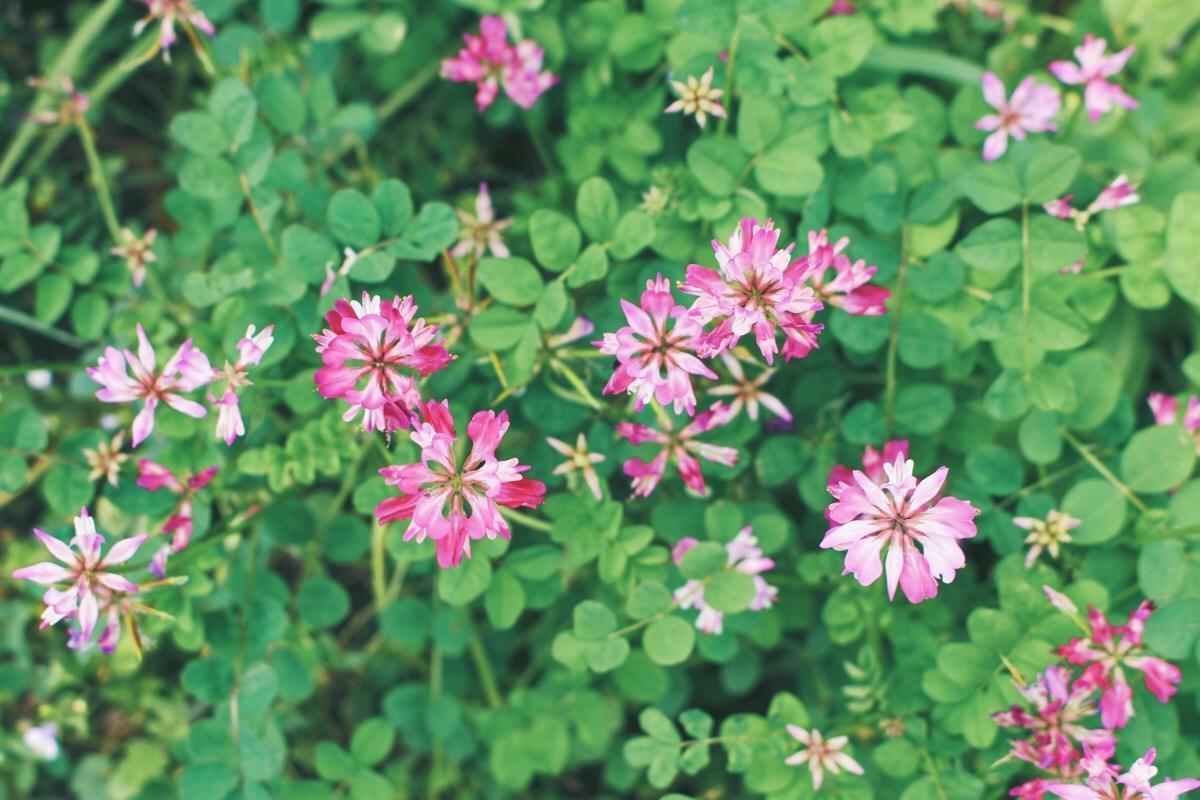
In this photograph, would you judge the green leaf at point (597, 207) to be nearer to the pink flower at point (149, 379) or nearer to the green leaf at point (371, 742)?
the pink flower at point (149, 379)

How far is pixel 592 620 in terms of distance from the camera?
242 centimetres

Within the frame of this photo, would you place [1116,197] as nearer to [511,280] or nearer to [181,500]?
[511,280]

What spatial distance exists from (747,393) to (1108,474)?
914mm

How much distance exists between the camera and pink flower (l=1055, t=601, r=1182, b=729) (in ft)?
7.27

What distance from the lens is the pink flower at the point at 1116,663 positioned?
221 cm

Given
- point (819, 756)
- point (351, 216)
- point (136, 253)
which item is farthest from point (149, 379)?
point (819, 756)

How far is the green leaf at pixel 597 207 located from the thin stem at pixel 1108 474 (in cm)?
124

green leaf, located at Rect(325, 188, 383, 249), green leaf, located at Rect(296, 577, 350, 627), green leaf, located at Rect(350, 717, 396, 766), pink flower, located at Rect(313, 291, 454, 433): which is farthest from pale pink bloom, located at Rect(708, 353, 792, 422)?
green leaf, located at Rect(350, 717, 396, 766)

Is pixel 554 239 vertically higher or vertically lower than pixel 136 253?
lower

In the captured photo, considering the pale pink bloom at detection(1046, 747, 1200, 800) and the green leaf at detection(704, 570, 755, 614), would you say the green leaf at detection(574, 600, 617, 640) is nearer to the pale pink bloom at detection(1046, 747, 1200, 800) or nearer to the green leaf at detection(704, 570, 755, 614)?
the green leaf at detection(704, 570, 755, 614)

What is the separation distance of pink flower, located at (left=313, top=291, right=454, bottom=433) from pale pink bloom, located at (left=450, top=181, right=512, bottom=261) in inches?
29.1

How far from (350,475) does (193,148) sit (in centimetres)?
94

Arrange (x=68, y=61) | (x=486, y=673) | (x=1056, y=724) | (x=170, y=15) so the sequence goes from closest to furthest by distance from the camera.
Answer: (x=1056, y=724), (x=170, y=15), (x=486, y=673), (x=68, y=61)

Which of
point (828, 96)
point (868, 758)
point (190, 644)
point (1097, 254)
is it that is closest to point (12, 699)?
point (190, 644)
